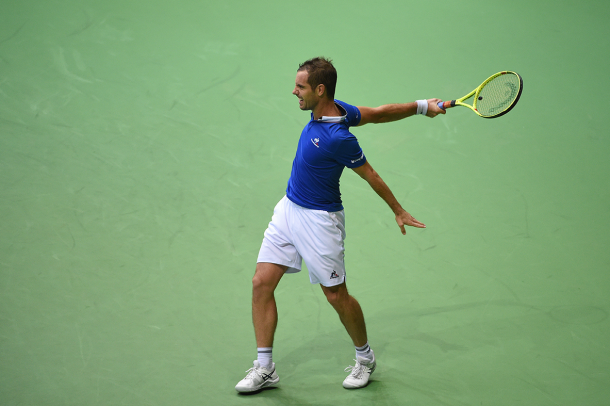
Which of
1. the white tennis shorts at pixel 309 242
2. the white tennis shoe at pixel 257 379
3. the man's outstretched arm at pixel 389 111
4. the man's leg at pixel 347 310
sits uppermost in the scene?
the man's outstretched arm at pixel 389 111

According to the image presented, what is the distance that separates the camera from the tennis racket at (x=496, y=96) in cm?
357

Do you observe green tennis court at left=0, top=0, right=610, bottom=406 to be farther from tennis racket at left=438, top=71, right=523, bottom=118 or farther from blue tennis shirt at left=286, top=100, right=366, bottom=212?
tennis racket at left=438, top=71, right=523, bottom=118

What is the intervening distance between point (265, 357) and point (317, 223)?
781mm

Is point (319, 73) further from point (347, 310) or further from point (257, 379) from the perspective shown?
point (257, 379)

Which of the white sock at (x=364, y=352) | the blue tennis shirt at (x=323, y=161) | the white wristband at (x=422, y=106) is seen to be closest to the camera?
the blue tennis shirt at (x=323, y=161)

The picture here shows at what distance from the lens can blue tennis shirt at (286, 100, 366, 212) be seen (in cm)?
317

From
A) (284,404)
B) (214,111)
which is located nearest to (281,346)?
(284,404)

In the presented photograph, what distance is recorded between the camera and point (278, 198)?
4.96 metres

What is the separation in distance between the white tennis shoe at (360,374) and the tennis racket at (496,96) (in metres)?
1.59

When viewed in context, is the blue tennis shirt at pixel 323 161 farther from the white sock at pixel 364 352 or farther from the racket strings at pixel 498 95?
the racket strings at pixel 498 95

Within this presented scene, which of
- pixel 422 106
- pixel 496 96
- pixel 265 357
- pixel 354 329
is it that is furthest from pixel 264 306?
pixel 496 96

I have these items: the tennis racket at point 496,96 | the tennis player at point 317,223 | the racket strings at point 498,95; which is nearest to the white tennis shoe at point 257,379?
the tennis player at point 317,223

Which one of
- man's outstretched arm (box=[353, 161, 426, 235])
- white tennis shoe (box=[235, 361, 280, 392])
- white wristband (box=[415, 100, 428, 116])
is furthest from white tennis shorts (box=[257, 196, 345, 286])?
white wristband (box=[415, 100, 428, 116])

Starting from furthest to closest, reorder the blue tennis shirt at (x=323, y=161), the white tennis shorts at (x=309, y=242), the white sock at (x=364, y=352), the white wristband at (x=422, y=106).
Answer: the white wristband at (x=422, y=106) < the white sock at (x=364, y=352) < the white tennis shorts at (x=309, y=242) < the blue tennis shirt at (x=323, y=161)
